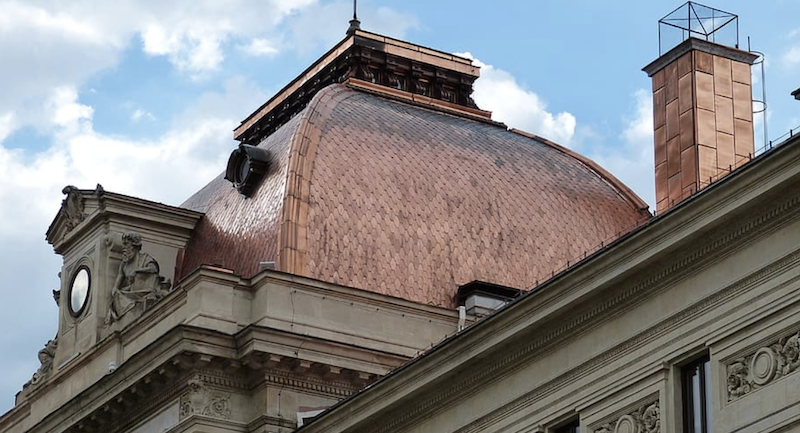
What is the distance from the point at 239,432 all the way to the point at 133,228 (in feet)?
24.6

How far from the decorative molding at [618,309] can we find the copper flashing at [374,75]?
1981 centimetres

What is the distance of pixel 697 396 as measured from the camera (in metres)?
30.2

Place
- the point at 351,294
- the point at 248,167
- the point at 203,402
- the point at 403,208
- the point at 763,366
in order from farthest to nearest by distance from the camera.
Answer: the point at 248,167
the point at 403,208
the point at 351,294
the point at 203,402
the point at 763,366

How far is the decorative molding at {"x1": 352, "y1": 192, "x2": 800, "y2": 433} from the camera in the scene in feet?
95.8

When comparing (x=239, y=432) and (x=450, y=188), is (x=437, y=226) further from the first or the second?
(x=239, y=432)

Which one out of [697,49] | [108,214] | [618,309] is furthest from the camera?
[108,214]

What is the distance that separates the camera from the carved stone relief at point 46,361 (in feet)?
170

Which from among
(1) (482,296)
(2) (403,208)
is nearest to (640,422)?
(1) (482,296)

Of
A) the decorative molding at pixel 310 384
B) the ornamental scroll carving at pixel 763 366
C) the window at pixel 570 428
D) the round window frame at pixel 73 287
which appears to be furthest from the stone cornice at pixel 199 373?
the ornamental scroll carving at pixel 763 366

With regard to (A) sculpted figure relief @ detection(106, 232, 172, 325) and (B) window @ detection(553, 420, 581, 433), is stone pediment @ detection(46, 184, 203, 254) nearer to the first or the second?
(A) sculpted figure relief @ detection(106, 232, 172, 325)

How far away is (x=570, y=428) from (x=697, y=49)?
12.4 m

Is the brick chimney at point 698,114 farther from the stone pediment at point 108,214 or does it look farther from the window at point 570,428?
the stone pediment at point 108,214

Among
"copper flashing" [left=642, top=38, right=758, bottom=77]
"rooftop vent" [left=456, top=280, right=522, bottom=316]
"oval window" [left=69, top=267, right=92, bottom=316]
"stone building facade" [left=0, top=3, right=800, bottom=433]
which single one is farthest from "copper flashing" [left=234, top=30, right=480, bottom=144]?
"copper flashing" [left=642, top=38, right=758, bottom=77]

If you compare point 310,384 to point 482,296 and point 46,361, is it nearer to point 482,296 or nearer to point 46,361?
point 482,296
